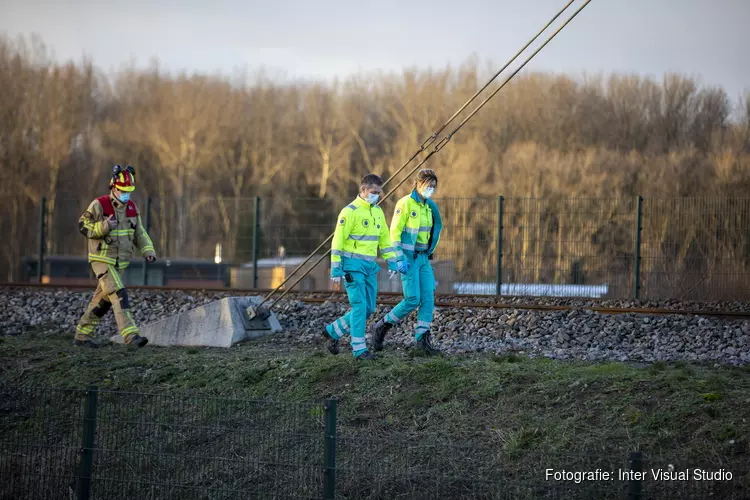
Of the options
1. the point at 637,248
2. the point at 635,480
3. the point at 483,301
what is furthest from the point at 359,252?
the point at 637,248

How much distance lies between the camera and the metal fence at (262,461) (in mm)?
6367

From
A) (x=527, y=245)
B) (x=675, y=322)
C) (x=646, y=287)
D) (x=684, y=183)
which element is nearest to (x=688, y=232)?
(x=646, y=287)

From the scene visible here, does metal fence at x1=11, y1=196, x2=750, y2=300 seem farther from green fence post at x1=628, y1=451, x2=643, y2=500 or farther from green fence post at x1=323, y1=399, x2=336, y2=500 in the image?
green fence post at x1=628, y1=451, x2=643, y2=500

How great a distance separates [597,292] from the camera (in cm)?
2072

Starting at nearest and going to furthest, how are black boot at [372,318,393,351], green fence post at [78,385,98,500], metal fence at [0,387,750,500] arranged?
metal fence at [0,387,750,500] < green fence post at [78,385,98,500] < black boot at [372,318,393,351]

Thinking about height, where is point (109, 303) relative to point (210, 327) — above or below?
above

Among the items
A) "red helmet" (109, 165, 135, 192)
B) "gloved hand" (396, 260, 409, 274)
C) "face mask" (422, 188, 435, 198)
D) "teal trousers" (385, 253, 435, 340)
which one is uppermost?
"red helmet" (109, 165, 135, 192)

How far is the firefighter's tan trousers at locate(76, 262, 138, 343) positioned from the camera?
12.5 m

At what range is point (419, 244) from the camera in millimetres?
10648

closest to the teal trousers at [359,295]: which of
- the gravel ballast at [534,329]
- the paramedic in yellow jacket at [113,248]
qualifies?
the gravel ballast at [534,329]

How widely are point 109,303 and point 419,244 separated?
4861mm

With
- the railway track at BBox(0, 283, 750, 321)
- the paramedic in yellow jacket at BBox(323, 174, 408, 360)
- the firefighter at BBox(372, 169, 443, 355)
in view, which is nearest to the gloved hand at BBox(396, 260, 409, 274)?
the paramedic in yellow jacket at BBox(323, 174, 408, 360)

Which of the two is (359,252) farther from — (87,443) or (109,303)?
(109,303)

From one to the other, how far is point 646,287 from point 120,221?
11066 mm
